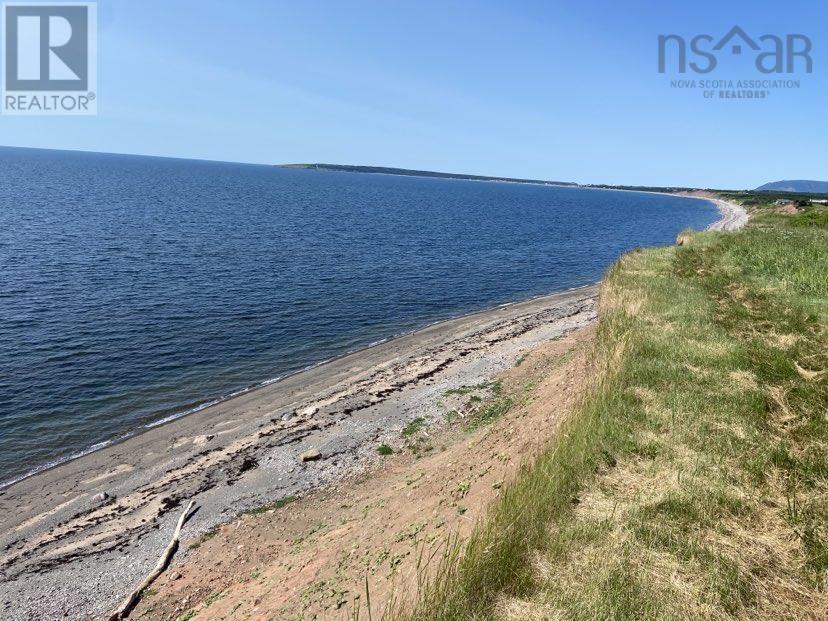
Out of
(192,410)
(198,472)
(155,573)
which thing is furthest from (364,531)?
(192,410)

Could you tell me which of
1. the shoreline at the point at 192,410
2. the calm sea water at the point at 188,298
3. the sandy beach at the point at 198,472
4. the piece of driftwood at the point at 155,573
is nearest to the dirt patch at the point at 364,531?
the piece of driftwood at the point at 155,573

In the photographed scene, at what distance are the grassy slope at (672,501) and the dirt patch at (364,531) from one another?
1270mm

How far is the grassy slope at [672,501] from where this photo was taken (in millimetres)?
5652

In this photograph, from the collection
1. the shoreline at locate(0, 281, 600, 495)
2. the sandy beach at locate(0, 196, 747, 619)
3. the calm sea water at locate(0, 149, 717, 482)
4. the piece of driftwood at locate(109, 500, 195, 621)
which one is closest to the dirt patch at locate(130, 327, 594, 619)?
the piece of driftwood at locate(109, 500, 195, 621)

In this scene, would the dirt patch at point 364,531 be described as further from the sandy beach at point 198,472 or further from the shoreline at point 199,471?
the shoreline at point 199,471

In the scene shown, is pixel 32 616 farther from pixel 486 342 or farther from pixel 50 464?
pixel 486 342

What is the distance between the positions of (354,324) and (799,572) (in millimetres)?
30509

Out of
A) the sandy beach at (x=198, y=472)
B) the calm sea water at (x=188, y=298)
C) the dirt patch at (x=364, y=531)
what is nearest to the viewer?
the dirt patch at (x=364, y=531)

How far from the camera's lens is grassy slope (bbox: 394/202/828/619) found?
223 inches

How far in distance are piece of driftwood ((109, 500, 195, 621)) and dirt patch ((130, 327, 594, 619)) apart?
0.27 metres

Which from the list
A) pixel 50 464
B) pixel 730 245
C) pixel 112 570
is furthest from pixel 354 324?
pixel 730 245

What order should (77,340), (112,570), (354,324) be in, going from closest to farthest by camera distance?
1. (112,570)
2. (77,340)
3. (354,324)

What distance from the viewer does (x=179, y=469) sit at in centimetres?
1834

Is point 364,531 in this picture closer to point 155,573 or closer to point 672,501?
point 155,573
